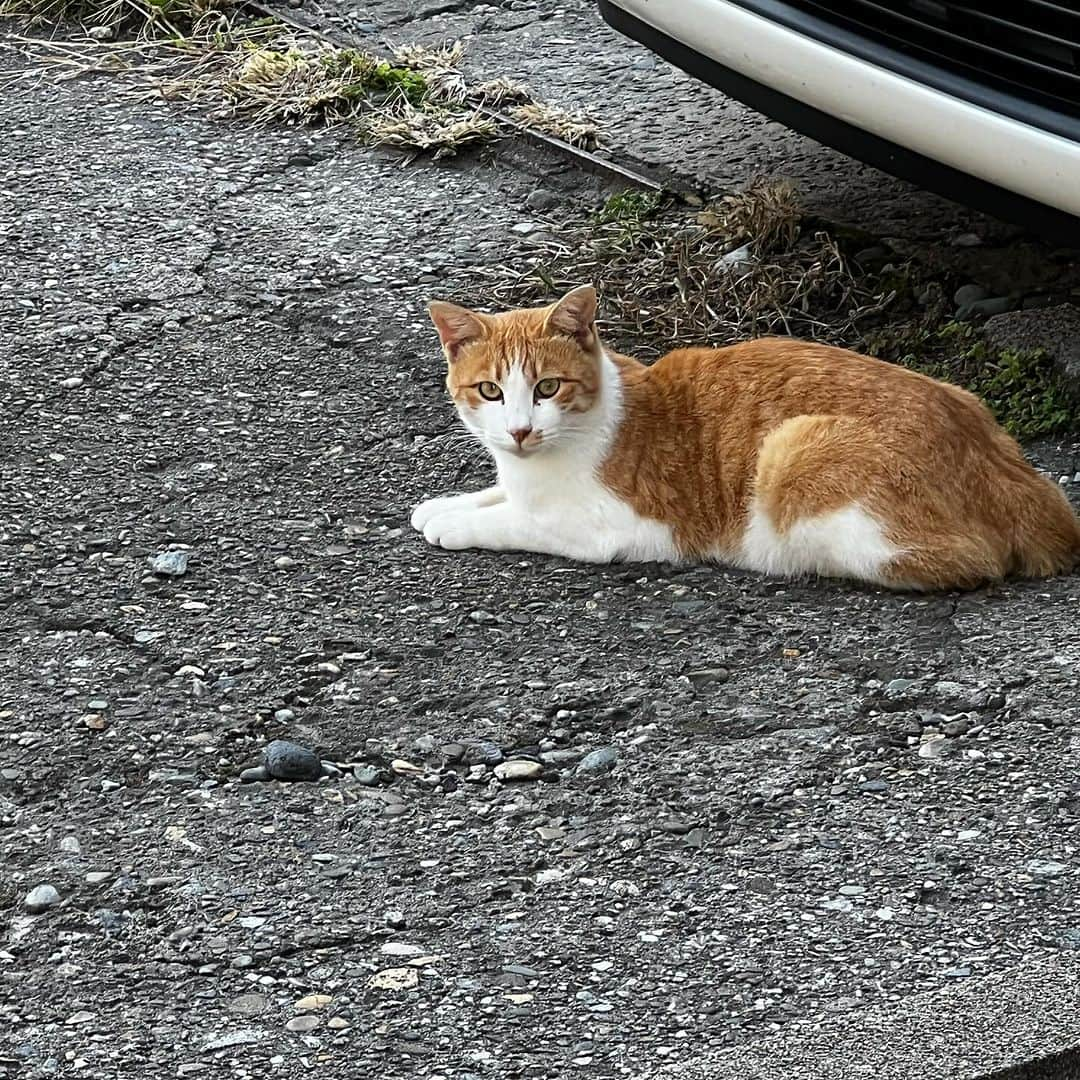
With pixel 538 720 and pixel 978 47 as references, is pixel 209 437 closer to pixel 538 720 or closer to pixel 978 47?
pixel 538 720

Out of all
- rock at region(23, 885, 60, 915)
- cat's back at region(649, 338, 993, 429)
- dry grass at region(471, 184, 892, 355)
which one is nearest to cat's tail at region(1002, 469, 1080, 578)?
cat's back at region(649, 338, 993, 429)

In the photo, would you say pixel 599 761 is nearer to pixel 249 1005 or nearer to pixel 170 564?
pixel 249 1005

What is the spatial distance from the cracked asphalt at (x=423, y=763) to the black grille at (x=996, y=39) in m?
0.91

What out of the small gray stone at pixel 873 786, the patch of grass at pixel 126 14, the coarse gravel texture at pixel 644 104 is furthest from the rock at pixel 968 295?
the patch of grass at pixel 126 14

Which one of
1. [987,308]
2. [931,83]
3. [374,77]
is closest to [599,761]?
[931,83]

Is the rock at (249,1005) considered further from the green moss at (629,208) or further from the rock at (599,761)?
the green moss at (629,208)

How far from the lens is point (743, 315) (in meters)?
4.60

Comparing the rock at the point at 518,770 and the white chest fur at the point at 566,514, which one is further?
the white chest fur at the point at 566,514

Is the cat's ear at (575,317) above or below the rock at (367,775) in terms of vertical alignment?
above

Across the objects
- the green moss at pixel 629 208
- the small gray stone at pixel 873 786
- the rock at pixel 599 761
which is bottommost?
the rock at pixel 599 761

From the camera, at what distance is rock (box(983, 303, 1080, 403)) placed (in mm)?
4145

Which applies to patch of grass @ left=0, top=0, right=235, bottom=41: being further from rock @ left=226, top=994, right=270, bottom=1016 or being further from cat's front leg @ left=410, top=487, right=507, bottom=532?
rock @ left=226, top=994, right=270, bottom=1016

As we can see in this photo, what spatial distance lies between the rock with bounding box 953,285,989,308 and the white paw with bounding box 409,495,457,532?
1617mm

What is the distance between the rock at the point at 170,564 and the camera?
11.9 feet
